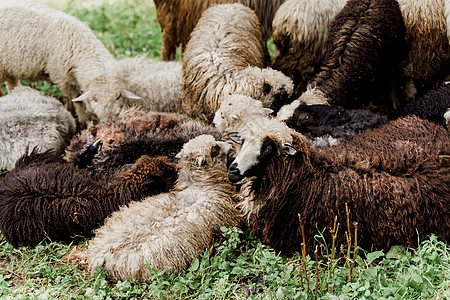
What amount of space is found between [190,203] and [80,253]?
3.10 ft

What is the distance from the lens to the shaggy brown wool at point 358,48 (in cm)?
475

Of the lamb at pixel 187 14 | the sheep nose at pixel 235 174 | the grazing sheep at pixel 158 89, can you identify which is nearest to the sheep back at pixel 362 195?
the sheep nose at pixel 235 174

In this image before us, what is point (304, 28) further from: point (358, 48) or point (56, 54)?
point (56, 54)

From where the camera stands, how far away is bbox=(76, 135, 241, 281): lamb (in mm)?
3369

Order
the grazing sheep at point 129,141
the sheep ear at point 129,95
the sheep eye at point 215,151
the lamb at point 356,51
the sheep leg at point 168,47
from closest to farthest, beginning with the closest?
the sheep eye at point 215,151, the grazing sheep at point 129,141, the lamb at point 356,51, the sheep ear at point 129,95, the sheep leg at point 168,47

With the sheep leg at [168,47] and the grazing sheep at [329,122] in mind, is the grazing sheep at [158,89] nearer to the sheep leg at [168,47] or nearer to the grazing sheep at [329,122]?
the sheep leg at [168,47]

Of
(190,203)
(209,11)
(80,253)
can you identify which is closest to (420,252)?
(190,203)

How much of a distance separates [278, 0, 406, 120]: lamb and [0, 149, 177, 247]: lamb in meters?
1.61

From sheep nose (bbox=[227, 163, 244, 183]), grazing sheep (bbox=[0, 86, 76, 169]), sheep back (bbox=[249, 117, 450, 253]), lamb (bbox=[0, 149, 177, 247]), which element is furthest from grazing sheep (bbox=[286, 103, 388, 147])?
grazing sheep (bbox=[0, 86, 76, 169])

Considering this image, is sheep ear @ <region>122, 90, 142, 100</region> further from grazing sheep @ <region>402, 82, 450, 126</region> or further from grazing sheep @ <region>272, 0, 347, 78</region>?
grazing sheep @ <region>402, 82, 450, 126</region>

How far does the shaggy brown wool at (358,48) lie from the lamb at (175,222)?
1.46 meters

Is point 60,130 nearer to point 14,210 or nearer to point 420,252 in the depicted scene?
point 14,210

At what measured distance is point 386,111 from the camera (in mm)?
5473

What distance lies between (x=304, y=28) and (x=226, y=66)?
985 mm
